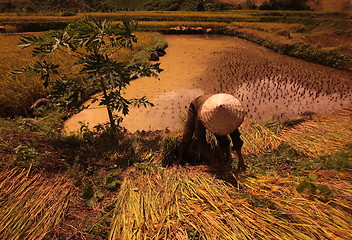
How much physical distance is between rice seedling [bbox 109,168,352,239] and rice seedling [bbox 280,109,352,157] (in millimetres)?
1142

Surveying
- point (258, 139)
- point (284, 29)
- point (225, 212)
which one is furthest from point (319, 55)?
point (225, 212)

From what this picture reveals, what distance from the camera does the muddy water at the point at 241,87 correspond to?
4531 millimetres

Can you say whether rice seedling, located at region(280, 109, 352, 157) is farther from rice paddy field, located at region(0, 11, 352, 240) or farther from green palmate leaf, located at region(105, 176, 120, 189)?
green palmate leaf, located at region(105, 176, 120, 189)

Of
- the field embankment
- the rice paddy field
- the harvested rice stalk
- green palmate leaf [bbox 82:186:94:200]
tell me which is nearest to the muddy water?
the rice paddy field

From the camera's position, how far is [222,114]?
61.1 inches

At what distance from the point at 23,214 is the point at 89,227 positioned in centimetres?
59

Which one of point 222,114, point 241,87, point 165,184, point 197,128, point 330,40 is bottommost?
point 241,87

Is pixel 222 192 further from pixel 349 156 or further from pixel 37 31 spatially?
pixel 37 31

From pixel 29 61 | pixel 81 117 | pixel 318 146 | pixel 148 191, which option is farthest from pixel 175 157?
pixel 29 61

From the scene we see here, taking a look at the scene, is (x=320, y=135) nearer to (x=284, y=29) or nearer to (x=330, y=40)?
(x=330, y=40)

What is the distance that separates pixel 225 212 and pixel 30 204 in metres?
1.82

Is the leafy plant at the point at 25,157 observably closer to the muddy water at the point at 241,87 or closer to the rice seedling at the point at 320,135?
the muddy water at the point at 241,87

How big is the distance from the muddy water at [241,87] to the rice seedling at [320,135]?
99 centimetres

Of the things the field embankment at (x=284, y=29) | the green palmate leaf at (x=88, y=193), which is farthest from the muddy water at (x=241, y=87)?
the green palmate leaf at (x=88, y=193)
